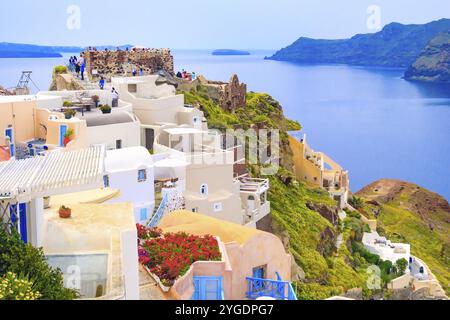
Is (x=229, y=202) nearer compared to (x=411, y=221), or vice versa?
(x=229, y=202)

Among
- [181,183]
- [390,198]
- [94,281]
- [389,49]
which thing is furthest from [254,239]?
[389,49]

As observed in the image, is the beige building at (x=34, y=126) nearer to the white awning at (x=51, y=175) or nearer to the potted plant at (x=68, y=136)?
the potted plant at (x=68, y=136)

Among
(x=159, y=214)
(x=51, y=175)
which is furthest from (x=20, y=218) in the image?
(x=159, y=214)

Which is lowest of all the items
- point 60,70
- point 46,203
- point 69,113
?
point 46,203

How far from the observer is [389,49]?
105812 millimetres

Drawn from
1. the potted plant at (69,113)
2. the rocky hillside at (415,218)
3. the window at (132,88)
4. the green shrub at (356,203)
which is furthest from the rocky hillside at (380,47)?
the potted plant at (69,113)

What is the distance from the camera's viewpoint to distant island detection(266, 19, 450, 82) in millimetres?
97188

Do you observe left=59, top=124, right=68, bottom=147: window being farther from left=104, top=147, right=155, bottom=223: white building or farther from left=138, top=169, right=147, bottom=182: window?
left=138, top=169, right=147, bottom=182: window

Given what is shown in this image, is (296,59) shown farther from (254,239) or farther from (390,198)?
(254,239)

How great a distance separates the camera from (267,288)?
983 centimetres

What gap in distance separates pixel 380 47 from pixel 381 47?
0.16 meters

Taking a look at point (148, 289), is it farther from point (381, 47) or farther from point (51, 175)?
point (381, 47)
